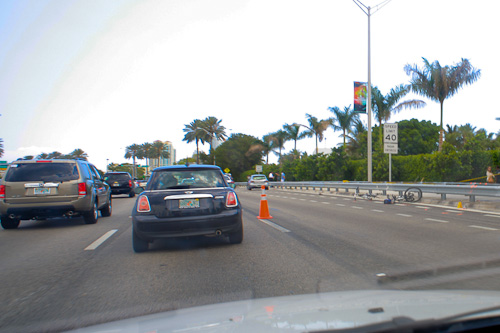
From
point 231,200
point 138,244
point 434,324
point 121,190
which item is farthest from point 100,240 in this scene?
point 121,190

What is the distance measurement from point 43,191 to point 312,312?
905 cm

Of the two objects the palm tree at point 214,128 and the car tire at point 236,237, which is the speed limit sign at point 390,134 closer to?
the car tire at point 236,237

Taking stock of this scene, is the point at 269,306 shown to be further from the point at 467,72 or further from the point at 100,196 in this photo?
the point at 467,72

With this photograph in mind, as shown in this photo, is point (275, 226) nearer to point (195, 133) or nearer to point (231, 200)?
point (231, 200)

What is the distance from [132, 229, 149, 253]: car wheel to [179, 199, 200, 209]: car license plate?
2.82 feet

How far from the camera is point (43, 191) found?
986 cm

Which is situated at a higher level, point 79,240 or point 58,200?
point 58,200

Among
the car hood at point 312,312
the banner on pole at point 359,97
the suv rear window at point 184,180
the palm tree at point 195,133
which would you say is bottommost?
the car hood at point 312,312

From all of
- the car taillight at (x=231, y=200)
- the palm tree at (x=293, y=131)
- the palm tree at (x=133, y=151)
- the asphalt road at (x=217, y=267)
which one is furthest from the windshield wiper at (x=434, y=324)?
the palm tree at (x=133, y=151)

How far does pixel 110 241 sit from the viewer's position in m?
8.01

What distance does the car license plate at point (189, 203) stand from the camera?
6.59m

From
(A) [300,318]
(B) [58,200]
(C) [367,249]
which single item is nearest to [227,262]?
(C) [367,249]

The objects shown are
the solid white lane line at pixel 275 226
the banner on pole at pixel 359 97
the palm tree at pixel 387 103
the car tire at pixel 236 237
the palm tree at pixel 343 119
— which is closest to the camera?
the car tire at pixel 236 237

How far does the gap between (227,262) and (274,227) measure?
377cm
